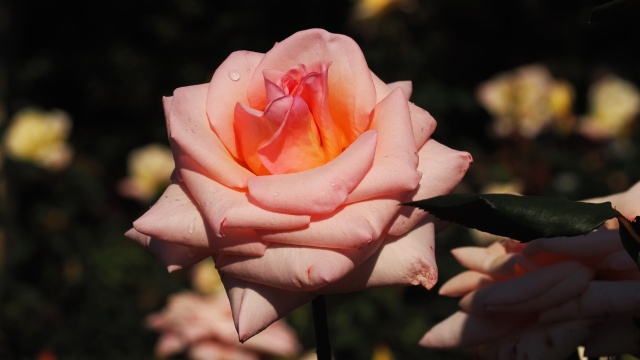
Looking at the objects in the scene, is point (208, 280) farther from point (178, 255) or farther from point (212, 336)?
point (178, 255)

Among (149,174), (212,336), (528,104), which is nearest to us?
(212,336)

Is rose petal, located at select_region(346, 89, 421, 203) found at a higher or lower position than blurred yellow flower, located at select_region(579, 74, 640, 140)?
higher

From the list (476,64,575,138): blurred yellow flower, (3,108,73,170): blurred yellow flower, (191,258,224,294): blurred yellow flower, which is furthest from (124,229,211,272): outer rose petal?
(3,108,73,170): blurred yellow flower

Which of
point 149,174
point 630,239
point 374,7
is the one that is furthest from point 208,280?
point 630,239

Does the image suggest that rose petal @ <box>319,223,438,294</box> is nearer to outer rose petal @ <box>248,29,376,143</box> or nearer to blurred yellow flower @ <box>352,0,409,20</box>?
outer rose petal @ <box>248,29,376,143</box>

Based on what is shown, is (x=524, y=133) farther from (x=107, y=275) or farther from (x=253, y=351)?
(x=253, y=351)
